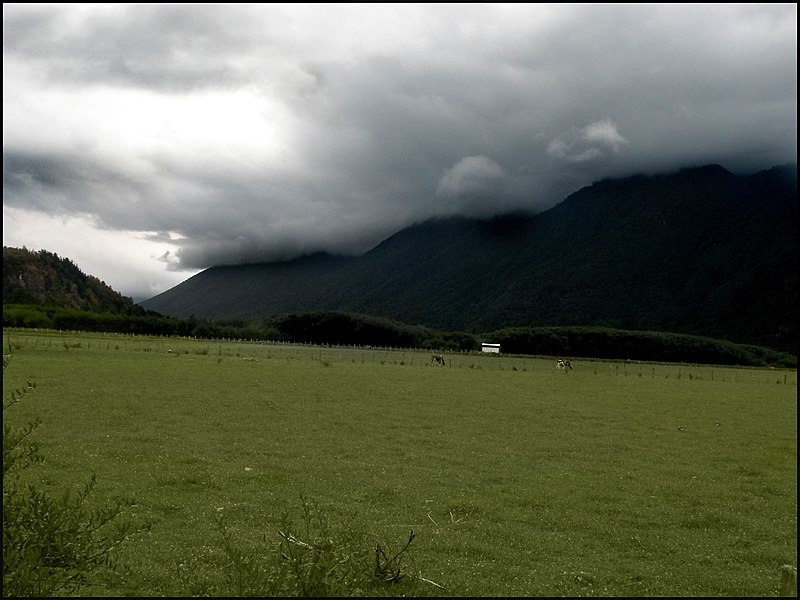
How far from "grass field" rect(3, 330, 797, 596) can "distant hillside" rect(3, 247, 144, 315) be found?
125964 millimetres

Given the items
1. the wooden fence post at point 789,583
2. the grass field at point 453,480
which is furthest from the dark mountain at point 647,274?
the wooden fence post at point 789,583

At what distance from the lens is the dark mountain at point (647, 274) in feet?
438

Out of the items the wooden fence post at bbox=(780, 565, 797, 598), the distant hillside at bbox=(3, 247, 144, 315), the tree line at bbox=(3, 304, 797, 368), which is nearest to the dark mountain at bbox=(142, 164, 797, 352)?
the tree line at bbox=(3, 304, 797, 368)

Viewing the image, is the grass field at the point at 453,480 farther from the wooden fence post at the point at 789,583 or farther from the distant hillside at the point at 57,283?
the distant hillside at the point at 57,283

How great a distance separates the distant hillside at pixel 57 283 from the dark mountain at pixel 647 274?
55.4 meters

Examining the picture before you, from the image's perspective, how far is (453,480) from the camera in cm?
1070

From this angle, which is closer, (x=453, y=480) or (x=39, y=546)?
(x=39, y=546)

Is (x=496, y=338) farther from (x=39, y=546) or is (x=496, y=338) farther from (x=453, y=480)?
(x=39, y=546)

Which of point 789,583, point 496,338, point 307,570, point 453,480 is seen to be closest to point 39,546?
point 307,570

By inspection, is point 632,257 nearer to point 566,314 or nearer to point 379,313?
point 566,314

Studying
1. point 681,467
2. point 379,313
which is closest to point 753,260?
point 379,313

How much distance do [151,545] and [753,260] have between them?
165816mm

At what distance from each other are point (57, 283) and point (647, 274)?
464 ft

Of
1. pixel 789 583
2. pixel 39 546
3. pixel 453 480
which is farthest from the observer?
pixel 453 480
